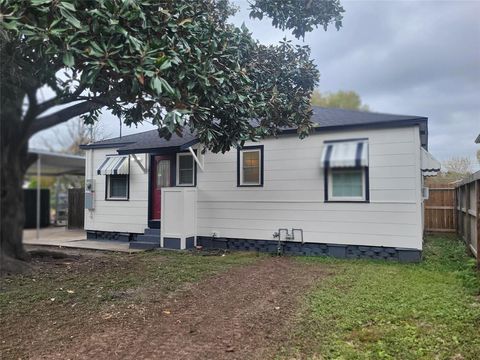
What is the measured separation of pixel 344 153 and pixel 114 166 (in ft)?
24.7

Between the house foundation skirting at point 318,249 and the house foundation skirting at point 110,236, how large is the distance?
233 cm

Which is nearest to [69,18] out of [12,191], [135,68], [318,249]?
[135,68]

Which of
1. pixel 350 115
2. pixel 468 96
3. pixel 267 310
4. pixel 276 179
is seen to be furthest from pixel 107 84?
pixel 276 179

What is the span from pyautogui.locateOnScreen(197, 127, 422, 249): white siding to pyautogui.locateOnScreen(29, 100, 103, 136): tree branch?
3033mm

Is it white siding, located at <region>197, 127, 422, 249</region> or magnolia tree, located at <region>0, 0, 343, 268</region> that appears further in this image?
white siding, located at <region>197, 127, 422, 249</region>

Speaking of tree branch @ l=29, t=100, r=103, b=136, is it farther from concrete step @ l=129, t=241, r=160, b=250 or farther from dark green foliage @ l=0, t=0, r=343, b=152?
concrete step @ l=129, t=241, r=160, b=250

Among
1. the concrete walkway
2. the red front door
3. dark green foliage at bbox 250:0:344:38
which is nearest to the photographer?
dark green foliage at bbox 250:0:344:38

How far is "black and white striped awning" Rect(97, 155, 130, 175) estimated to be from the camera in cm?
995

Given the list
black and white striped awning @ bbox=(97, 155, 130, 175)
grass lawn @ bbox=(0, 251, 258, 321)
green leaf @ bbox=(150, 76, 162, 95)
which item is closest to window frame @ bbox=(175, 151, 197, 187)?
black and white striped awning @ bbox=(97, 155, 130, 175)

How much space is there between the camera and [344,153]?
384cm

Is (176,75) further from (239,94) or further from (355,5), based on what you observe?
(355,5)

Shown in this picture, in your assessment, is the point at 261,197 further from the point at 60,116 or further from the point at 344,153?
the point at 60,116

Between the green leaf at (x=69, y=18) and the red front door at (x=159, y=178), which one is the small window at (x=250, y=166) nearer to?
the red front door at (x=159, y=178)

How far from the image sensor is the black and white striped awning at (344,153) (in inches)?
145
